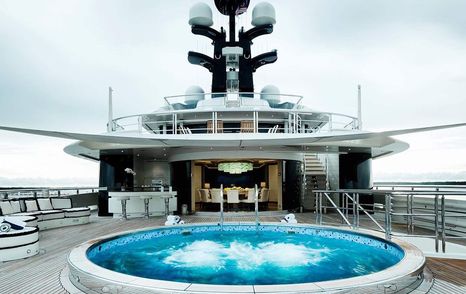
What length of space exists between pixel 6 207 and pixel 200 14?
11218 millimetres

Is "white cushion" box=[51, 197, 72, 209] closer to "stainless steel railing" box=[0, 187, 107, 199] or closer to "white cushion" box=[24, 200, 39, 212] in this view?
"stainless steel railing" box=[0, 187, 107, 199]

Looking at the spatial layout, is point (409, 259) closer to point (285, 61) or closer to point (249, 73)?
point (249, 73)

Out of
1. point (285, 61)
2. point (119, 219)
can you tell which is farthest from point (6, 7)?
point (285, 61)

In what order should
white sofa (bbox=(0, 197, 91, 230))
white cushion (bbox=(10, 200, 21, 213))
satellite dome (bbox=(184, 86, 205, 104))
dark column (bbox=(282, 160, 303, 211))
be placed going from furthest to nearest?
1. satellite dome (bbox=(184, 86, 205, 104))
2. dark column (bbox=(282, 160, 303, 211))
3. white cushion (bbox=(10, 200, 21, 213))
4. white sofa (bbox=(0, 197, 91, 230))

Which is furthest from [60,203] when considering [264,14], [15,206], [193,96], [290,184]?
[264,14]

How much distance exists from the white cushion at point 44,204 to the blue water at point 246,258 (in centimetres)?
391

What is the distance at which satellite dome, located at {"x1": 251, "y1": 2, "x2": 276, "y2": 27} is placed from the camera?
15.8m

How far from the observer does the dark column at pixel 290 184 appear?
11.8m

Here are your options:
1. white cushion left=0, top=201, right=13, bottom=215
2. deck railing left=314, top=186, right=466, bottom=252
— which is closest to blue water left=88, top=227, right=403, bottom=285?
deck railing left=314, top=186, right=466, bottom=252

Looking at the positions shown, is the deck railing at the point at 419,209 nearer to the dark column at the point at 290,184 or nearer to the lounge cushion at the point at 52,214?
the dark column at the point at 290,184

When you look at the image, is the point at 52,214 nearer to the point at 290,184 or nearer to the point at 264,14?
the point at 290,184

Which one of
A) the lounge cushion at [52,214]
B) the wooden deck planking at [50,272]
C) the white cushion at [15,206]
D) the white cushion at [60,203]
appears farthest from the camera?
the white cushion at [60,203]

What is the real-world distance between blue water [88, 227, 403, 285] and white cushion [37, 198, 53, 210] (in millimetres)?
3909

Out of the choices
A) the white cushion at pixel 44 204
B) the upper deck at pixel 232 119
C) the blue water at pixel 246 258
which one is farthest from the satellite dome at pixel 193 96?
the blue water at pixel 246 258
